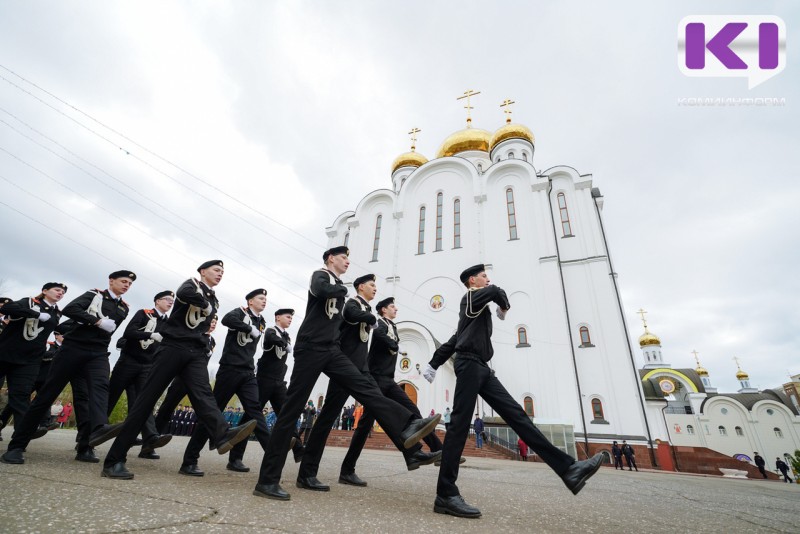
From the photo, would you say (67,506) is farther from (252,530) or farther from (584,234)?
(584,234)

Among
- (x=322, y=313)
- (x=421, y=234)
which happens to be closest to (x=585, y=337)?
(x=421, y=234)

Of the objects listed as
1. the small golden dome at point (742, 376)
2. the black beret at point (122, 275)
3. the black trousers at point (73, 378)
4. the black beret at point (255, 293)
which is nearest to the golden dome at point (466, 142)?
the black beret at point (255, 293)

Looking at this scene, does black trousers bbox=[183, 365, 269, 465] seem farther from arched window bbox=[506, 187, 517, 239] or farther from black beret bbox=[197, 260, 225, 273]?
arched window bbox=[506, 187, 517, 239]

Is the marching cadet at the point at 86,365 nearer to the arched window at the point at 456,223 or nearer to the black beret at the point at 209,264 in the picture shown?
the black beret at the point at 209,264

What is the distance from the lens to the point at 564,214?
2239 cm

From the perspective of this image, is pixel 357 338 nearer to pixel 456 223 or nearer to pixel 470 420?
pixel 470 420

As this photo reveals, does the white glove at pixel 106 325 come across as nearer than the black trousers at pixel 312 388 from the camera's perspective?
No

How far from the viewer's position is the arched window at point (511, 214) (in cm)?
2203

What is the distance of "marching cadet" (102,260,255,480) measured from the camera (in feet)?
10.3

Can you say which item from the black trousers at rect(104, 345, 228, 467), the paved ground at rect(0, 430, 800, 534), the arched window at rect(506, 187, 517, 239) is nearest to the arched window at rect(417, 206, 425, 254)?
the arched window at rect(506, 187, 517, 239)

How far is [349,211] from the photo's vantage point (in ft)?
91.6

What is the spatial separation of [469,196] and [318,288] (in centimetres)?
2207

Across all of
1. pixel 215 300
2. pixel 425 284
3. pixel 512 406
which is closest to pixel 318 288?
pixel 215 300

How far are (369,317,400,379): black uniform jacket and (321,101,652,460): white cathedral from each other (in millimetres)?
14140
